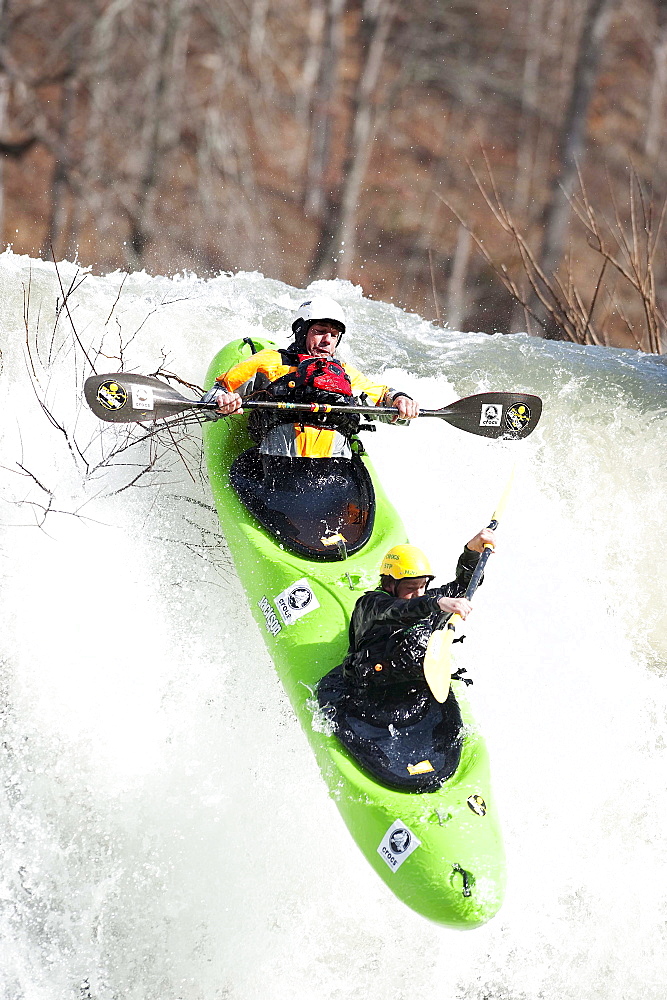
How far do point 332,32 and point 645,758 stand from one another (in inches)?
554

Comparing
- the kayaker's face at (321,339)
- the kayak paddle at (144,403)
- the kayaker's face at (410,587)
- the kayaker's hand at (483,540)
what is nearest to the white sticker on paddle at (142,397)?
the kayak paddle at (144,403)

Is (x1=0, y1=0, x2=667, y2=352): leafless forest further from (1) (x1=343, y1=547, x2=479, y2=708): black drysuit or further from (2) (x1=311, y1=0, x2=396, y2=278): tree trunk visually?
(1) (x1=343, y1=547, x2=479, y2=708): black drysuit

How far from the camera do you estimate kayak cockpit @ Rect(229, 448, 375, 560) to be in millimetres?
4379

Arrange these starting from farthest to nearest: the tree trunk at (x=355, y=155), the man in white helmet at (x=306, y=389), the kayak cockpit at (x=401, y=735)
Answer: the tree trunk at (x=355, y=155) → the man in white helmet at (x=306, y=389) → the kayak cockpit at (x=401, y=735)

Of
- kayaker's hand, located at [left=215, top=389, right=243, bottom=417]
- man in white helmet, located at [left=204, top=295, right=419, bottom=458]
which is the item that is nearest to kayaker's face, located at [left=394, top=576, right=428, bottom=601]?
man in white helmet, located at [left=204, top=295, right=419, bottom=458]

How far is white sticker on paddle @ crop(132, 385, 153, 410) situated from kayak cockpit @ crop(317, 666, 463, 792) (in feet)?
5.00

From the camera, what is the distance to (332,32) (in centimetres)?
1566

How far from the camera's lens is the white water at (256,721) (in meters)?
3.73

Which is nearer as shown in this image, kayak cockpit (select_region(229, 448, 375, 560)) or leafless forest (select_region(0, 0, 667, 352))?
kayak cockpit (select_region(229, 448, 375, 560))

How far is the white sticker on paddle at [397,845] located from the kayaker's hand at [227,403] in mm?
1922

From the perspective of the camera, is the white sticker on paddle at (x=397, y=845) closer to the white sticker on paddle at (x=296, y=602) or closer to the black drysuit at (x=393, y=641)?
the black drysuit at (x=393, y=641)

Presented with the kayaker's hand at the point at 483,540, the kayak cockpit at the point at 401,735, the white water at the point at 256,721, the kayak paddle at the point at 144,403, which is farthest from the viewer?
the kayak paddle at the point at 144,403

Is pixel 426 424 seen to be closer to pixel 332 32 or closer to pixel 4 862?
pixel 4 862

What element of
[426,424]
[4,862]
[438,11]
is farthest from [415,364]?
[438,11]
